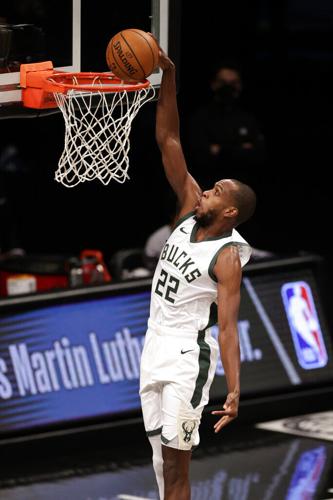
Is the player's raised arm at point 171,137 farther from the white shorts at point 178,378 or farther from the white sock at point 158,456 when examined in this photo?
the white sock at point 158,456

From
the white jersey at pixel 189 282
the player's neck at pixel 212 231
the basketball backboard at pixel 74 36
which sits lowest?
the white jersey at pixel 189 282

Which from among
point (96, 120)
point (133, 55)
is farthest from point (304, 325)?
point (133, 55)

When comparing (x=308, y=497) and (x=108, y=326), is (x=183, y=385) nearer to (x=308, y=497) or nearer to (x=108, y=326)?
(x=308, y=497)

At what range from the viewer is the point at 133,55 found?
812cm

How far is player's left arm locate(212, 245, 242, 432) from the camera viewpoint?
800cm

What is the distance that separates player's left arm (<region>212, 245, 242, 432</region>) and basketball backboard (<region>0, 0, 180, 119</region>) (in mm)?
1454

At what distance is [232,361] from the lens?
8.05m

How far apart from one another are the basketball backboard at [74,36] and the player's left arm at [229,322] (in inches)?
57.2

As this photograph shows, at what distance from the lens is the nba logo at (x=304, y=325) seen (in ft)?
37.6

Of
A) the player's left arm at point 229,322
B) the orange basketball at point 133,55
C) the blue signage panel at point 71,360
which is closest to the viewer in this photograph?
the player's left arm at point 229,322

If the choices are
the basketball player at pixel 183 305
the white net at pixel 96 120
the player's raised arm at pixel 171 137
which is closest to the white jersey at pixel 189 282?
the basketball player at pixel 183 305

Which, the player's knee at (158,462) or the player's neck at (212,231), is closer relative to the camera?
the player's neck at (212,231)

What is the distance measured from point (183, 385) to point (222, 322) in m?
0.43

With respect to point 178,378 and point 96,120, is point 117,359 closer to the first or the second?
point 96,120
